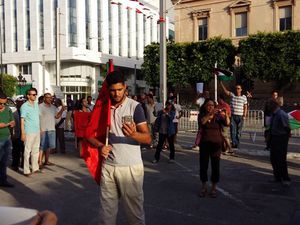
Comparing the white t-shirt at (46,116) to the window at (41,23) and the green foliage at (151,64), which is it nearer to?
the green foliage at (151,64)

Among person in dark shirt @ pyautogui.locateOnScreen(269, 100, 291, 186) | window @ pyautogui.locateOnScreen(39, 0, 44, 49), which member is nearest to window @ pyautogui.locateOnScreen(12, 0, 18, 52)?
window @ pyautogui.locateOnScreen(39, 0, 44, 49)

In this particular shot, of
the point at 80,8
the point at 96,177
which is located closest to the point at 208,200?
the point at 96,177

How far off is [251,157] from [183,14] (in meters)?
29.9

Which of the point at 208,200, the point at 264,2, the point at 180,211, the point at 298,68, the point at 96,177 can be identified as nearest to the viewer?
the point at 96,177

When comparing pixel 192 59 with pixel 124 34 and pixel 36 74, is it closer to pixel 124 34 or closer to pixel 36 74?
pixel 36 74

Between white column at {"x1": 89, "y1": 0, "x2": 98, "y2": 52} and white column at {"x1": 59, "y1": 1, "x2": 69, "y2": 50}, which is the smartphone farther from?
white column at {"x1": 89, "y1": 0, "x2": 98, "y2": 52}

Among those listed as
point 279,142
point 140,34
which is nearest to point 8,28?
point 140,34

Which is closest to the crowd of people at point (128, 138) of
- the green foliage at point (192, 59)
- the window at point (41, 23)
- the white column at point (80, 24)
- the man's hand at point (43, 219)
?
the man's hand at point (43, 219)

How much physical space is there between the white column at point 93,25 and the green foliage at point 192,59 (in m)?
23.3

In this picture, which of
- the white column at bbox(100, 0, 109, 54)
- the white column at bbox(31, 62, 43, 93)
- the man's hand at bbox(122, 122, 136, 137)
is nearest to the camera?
the man's hand at bbox(122, 122, 136, 137)

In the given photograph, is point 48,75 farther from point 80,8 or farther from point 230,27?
point 230,27

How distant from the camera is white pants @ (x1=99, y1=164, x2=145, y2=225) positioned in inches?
168

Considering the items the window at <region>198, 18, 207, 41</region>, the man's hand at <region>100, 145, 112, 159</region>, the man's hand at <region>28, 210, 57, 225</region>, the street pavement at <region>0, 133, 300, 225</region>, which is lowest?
the street pavement at <region>0, 133, 300, 225</region>

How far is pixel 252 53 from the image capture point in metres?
32.4
